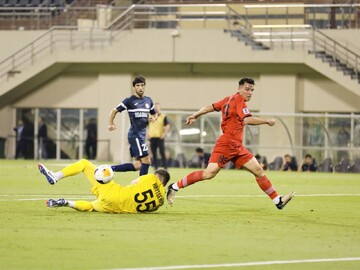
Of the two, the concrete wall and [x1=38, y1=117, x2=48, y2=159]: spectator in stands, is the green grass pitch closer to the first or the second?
the concrete wall

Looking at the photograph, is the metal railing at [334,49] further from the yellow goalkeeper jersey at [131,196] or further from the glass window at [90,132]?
the yellow goalkeeper jersey at [131,196]

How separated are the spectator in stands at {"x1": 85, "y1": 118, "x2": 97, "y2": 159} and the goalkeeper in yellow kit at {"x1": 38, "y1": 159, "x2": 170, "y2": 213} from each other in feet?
107

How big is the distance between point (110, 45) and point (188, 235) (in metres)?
33.2

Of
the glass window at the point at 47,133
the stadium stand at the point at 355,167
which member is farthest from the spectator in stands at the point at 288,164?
the glass window at the point at 47,133

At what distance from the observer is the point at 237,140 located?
57.6 ft

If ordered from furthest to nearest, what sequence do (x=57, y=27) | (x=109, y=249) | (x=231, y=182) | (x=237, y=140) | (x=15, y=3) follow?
(x=15, y=3) < (x=57, y=27) < (x=231, y=182) < (x=237, y=140) < (x=109, y=249)

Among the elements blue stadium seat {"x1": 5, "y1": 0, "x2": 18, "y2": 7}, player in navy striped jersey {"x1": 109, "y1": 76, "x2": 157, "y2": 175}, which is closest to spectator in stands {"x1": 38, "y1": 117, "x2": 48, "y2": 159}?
blue stadium seat {"x1": 5, "y1": 0, "x2": 18, "y2": 7}

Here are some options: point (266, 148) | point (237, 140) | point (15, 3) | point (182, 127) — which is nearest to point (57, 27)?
point (15, 3)

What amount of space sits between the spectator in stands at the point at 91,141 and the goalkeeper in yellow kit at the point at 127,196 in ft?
107

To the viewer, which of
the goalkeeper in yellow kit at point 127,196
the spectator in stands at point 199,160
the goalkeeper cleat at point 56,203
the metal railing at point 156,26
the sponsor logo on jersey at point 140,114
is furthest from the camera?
the metal railing at point 156,26

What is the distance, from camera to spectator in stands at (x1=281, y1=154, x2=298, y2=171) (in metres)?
38.9

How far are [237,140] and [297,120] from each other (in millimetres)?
24178

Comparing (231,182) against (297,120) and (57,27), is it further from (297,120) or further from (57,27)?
(57,27)

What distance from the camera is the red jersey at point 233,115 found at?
17422 millimetres
